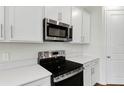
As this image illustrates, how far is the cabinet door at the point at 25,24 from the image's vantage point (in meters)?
1.74

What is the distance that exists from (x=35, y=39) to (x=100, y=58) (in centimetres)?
272

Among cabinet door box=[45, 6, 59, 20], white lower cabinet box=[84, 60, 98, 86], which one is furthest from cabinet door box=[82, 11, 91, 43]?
cabinet door box=[45, 6, 59, 20]

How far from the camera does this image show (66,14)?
291cm

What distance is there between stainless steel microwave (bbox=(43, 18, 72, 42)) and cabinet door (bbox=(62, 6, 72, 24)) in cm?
11

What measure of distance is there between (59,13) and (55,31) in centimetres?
39

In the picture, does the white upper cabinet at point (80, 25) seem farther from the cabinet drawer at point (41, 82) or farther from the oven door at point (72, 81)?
the cabinet drawer at point (41, 82)

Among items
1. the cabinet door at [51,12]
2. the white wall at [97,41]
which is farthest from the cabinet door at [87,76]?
the cabinet door at [51,12]

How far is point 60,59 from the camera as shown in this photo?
10.2ft

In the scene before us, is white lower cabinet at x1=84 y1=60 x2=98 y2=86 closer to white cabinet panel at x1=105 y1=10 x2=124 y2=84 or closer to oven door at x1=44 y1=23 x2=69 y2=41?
white cabinet panel at x1=105 y1=10 x2=124 y2=84

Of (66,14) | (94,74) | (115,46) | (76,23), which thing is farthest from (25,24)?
(115,46)

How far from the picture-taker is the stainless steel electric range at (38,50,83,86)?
2.09 m

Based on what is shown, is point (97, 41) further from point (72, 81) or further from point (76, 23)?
point (72, 81)
